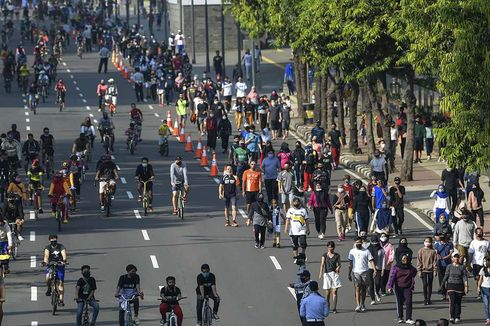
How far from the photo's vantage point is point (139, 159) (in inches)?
2210

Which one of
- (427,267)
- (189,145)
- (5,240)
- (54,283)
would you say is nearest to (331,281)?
(427,267)

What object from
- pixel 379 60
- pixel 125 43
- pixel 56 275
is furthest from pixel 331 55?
pixel 125 43

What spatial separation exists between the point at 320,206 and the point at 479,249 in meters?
6.50

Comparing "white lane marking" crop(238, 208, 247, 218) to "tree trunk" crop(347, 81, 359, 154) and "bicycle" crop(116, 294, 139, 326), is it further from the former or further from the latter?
"bicycle" crop(116, 294, 139, 326)

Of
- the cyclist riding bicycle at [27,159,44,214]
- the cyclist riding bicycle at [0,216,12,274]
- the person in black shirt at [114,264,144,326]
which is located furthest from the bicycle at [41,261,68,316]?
the cyclist riding bicycle at [27,159,44,214]

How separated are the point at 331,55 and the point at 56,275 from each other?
780 inches

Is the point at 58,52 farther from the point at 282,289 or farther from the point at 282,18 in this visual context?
the point at 282,289

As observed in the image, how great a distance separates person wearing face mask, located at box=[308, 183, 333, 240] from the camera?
136 ft

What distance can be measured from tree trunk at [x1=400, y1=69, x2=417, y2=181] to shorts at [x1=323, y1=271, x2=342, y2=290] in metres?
16.9

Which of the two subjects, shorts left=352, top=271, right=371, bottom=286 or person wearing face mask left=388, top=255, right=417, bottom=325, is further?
shorts left=352, top=271, right=371, bottom=286

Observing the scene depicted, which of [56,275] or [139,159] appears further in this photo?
[139,159]

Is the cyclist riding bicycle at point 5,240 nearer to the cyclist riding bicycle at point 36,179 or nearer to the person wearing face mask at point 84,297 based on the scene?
the person wearing face mask at point 84,297

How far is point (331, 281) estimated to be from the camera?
1347 inches

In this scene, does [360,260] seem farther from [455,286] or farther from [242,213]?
[242,213]
